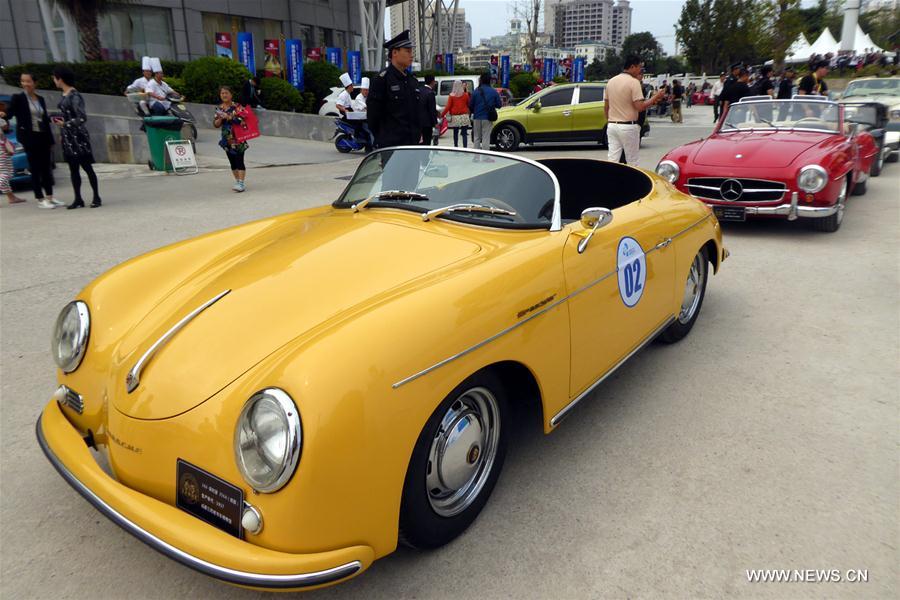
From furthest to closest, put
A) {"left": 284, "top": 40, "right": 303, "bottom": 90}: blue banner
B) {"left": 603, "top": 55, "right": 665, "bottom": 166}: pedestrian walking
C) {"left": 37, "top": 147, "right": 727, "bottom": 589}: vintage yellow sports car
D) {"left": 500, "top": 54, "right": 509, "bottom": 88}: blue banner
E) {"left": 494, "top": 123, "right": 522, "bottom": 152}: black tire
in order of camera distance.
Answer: {"left": 500, "top": 54, "right": 509, "bottom": 88}: blue banner → {"left": 284, "top": 40, "right": 303, "bottom": 90}: blue banner → {"left": 494, "top": 123, "right": 522, "bottom": 152}: black tire → {"left": 603, "top": 55, "right": 665, "bottom": 166}: pedestrian walking → {"left": 37, "top": 147, "right": 727, "bottom": 589}: vintage yellow sports car

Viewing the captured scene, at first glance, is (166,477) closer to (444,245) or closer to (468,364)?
(468,364)

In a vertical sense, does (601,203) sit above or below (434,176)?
below

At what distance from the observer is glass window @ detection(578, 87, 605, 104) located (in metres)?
16.5

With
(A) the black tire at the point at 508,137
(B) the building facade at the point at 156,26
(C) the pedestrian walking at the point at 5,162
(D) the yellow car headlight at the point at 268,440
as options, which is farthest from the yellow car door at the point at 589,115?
(D) the yellow car headlight at the point at 268,440

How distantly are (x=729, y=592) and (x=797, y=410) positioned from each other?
159 centimetres

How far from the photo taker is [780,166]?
6977 millimetres

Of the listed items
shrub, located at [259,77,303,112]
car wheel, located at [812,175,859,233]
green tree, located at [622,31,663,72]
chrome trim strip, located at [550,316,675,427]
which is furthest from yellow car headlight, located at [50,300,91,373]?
green tree, located at [622,31,663,72]

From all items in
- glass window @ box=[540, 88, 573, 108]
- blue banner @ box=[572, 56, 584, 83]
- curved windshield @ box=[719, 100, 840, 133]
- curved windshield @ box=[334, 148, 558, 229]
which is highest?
blue banner @ box=[572, 56, 584, 83]

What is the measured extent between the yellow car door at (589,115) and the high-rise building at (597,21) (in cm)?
15084

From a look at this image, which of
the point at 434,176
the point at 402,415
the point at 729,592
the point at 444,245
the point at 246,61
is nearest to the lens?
the point at 402,415

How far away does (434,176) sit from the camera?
3508mm

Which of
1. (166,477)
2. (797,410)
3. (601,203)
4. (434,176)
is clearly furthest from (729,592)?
(601,203)

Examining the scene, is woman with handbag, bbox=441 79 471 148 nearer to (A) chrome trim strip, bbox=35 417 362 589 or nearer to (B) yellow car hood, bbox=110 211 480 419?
(B) yellow car hood, bbox=110 211 480 419

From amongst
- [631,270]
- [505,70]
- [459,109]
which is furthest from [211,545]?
[505,70]
